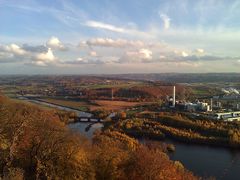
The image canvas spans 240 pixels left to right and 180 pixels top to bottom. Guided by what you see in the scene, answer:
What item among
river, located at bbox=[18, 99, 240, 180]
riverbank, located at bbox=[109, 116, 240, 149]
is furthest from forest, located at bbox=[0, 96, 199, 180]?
riverbank, located at bbox=[109, 116, 240, 149]

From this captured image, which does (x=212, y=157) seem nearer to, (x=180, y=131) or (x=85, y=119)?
(x=180, y=131)

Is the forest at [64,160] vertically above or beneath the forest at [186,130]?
above

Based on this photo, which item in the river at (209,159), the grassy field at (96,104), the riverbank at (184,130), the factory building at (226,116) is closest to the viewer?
the river at (209,159)

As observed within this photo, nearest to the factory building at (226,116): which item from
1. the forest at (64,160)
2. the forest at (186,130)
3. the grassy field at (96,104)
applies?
the forest at (186,130)

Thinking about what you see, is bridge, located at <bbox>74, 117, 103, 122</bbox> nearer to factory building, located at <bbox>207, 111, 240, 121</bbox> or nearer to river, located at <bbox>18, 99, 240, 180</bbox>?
factory building, located at <bbox>207, 111, 240, 121</bbox>

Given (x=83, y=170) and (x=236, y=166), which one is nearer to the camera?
(x=83, y=170)

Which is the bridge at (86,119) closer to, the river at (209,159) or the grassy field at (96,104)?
the grassy field at (96,104)

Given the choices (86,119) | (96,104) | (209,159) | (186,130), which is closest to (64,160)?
(209,159)

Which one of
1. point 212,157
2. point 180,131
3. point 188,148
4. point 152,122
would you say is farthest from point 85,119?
point 212,157
